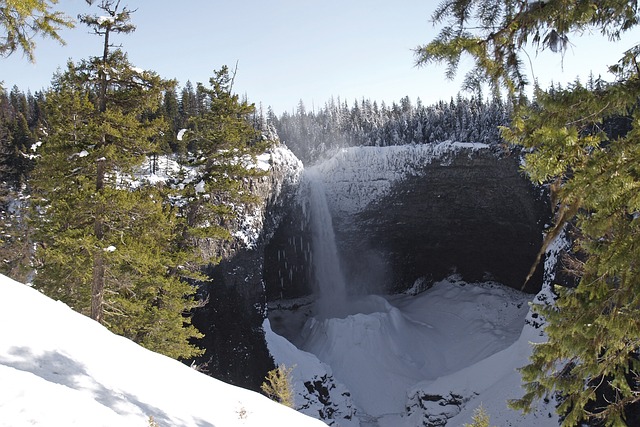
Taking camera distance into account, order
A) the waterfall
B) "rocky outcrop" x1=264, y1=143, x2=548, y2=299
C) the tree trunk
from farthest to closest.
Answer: the waterfall, "rocky outcrop" x1=264, y1=143, x2=548, y2=299, the tree trunk

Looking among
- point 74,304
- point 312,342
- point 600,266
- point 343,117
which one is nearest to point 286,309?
point 312,342

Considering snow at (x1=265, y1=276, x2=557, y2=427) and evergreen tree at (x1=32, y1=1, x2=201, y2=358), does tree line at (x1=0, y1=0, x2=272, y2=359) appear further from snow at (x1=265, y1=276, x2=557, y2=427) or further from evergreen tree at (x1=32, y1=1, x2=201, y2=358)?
snow at (x1=265, y1=276, x2=557, y2=427)

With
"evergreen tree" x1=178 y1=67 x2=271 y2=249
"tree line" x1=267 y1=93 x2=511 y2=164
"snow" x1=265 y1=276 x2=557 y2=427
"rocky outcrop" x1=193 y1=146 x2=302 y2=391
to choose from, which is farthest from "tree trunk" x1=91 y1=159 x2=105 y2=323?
"tree line" x1=267 y1=93 x2=511 y2=164

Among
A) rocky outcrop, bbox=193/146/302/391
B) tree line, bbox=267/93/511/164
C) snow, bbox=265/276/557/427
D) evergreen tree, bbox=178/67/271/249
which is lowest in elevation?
snow, bbox=265/276/557/427

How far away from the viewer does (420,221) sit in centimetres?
3444

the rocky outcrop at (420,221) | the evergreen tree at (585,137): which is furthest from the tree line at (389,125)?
the evergreen tree at (585,137)

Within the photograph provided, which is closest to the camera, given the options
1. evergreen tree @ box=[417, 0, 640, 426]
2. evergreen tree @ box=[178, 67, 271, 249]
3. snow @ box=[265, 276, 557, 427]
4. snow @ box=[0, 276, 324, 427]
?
evergreen tree @ box=[417, 0, 640, 426]

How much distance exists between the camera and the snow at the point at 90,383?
429cm

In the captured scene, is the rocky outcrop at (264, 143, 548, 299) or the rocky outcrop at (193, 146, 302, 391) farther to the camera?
the rocky outcrop at (264, 143, 548, 299)

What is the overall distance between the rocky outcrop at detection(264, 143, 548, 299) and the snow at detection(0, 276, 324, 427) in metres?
22.4

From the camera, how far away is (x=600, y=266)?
372 cm

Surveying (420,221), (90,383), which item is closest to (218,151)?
(90,383)

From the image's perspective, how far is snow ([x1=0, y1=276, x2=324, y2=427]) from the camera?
4.29 m

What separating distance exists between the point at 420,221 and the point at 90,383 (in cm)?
3087
